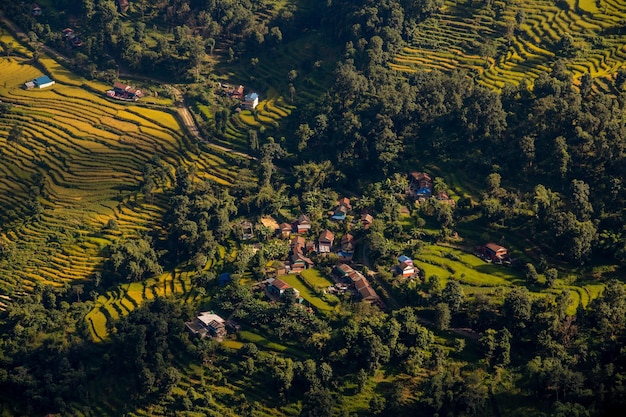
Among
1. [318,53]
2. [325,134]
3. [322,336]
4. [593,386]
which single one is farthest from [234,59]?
[593,386]

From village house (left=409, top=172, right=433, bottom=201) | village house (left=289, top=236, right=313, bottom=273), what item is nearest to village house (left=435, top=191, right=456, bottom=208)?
village house (left=409, top=172, right=433, bottom=201)

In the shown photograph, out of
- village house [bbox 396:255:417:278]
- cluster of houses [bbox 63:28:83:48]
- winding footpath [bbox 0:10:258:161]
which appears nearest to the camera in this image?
village house [bbox 396:255:417:278]

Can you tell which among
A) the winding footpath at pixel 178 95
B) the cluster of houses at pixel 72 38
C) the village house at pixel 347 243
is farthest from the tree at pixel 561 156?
the cluster of houses at pixel 72 38

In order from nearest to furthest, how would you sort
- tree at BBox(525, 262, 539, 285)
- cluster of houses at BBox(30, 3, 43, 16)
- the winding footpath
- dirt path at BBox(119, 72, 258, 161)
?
tree at BBox(525, 262, 539, 285) < dirt path at BBox(119, 72, 258, 161) < the winding footpath < cluster of houses at BBox(30, 3, 43, 16)

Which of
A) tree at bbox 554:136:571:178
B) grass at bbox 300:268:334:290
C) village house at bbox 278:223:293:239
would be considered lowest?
village house at bbox 278:223:293:239

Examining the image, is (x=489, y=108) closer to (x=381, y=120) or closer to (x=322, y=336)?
(x=381, y=120)

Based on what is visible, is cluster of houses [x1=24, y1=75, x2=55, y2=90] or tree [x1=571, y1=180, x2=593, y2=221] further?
cluster of houses [x1=24, y1=75, x2=55, y2=90]

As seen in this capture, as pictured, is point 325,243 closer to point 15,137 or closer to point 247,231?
point 247,231

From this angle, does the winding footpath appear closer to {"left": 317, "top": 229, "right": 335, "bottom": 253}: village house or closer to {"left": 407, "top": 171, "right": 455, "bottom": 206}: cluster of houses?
{"left": 317, "top": 229, "right": 335, "bottom": 253}: village house
